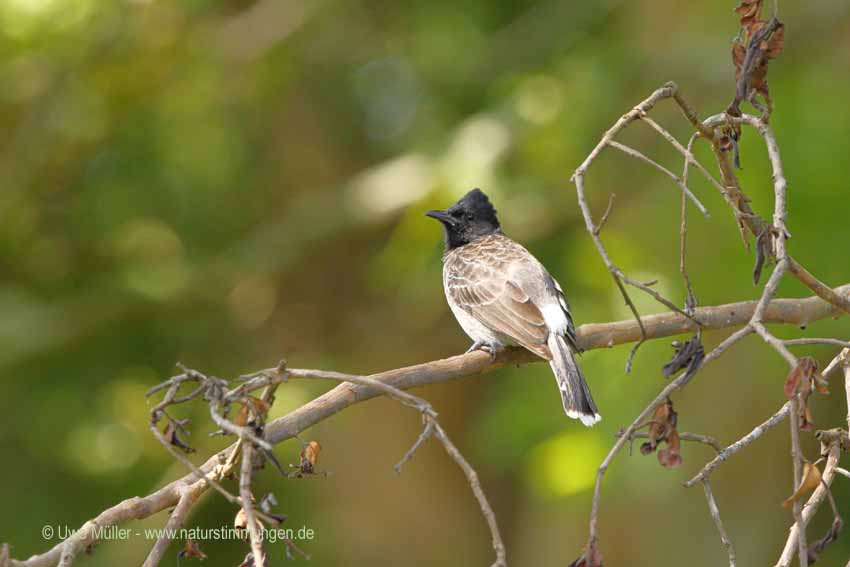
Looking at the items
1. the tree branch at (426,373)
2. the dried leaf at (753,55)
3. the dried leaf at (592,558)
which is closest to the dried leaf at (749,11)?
the dried leaf at (753,55)

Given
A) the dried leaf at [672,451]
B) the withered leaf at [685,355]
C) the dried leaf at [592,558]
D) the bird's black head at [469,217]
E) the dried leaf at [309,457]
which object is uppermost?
the bird's black head at [469,217]

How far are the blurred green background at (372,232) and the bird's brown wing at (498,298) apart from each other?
1385 mm

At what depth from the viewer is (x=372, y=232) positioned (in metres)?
9.43

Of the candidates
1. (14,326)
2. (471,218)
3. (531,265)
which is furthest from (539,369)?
(14,326)

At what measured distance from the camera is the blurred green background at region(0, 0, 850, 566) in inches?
292

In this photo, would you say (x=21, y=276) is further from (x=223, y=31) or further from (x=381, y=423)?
(x=381, y=423)

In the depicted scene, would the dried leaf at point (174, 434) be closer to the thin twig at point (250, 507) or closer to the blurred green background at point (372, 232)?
the thin twig at point (250, 507)

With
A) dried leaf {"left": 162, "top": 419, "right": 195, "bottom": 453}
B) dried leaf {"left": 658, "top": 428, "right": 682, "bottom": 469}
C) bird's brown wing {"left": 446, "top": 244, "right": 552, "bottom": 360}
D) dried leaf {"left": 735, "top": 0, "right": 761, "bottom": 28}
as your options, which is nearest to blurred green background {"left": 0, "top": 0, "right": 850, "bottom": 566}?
bird's brown wing {"left": 446, "top": 244, "right": 552, "bottom": 360}

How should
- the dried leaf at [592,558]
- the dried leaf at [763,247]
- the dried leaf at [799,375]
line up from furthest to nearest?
the dried leaf at [763,247] < the dried leaf at [592,558] < the dried leaf at [799,375]

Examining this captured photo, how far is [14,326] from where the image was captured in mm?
7805

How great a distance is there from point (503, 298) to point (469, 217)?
1.22 m

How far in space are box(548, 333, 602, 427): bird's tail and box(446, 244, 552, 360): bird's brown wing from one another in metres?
0.05

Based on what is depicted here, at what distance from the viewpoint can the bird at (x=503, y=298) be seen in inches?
184

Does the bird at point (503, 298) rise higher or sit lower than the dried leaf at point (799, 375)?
higher
